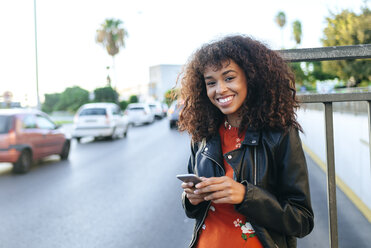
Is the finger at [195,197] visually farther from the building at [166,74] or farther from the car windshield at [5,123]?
the car windshield at [5,123]

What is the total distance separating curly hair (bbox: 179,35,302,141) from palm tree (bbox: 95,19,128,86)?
4877 centimetres

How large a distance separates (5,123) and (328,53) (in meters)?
9.33

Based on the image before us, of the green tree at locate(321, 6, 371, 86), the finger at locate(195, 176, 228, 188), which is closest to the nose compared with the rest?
the finger at locate(195, 176, 228, 188)

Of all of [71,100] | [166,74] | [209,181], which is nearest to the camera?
[209,181]

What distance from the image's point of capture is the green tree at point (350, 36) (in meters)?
21.1

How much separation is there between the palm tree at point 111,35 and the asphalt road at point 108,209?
3998 cm

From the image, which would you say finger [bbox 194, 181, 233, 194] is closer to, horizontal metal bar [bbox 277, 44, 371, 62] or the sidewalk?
horizontal metal bar [bbox 277, 44, 371, 62]

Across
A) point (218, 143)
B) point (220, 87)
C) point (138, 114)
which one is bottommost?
point (218, 143)

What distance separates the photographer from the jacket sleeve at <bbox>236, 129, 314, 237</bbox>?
1.59m

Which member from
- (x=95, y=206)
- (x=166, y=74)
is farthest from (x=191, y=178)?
(x=95, y=206)

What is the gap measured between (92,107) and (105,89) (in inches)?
1255

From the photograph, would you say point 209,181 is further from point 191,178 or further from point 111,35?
point 111,35

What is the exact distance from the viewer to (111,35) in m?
49.1

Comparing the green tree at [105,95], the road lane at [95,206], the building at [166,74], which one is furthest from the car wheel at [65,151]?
the green tree at [105,95]
